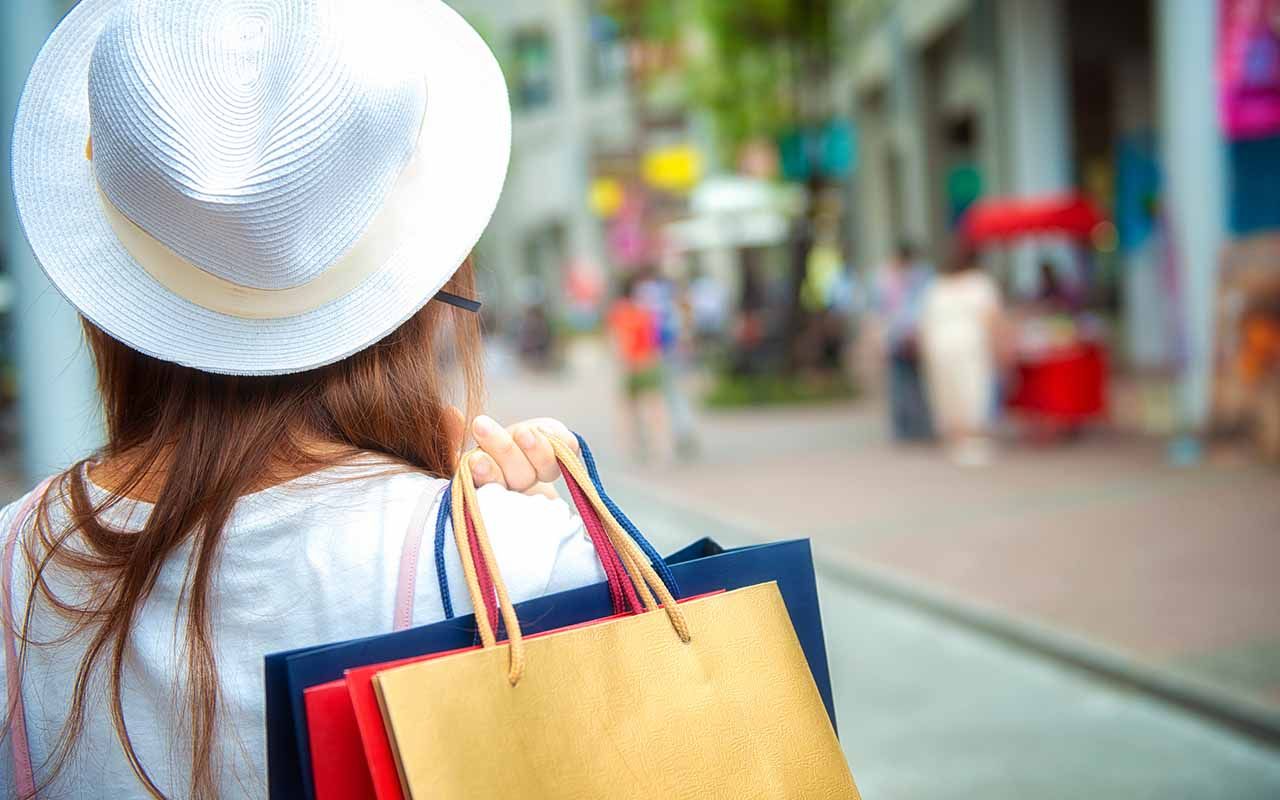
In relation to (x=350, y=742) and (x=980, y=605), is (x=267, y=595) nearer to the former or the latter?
(x=350, y=742)

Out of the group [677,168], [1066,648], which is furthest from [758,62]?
[1066,648]

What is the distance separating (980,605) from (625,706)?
561 cm

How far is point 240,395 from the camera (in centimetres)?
149

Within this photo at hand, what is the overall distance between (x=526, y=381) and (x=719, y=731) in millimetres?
30471

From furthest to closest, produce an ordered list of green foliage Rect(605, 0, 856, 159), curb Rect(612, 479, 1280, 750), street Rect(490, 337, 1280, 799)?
green foliage Rect(605, 0, 856, 159) < curb Rect(612, 479, 1280, 750) < street Rect(490, 337, 1280, 799)

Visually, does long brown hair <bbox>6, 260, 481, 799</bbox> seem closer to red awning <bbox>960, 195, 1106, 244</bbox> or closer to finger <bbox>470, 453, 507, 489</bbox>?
finger <bbox>470, 453, 507, 489</bbox>

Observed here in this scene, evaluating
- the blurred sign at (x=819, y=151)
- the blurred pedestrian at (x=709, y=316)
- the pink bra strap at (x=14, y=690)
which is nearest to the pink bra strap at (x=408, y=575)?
the pink bra strap at (x=14, y=690)

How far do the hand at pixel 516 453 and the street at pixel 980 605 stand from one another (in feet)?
11.0

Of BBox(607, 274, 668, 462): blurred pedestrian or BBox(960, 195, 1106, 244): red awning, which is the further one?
BBox(960, 195, 1106, 244): red awning

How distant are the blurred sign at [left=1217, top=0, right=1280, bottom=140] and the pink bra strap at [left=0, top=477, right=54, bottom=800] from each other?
32.8 ft

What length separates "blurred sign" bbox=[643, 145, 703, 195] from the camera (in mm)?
33594

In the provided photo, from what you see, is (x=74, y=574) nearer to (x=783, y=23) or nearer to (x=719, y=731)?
(x=719, y=731)

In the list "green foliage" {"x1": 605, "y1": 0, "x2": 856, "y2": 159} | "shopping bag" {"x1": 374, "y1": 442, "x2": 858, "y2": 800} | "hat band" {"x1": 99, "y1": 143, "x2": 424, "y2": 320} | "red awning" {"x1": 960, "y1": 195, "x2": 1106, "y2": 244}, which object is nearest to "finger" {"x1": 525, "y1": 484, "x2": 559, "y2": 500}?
"shopping bag" {"x1": 374, "y1": 442, "x2": 858, "y2": 800}

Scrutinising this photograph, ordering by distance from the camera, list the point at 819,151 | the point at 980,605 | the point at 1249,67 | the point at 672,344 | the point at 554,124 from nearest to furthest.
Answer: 1. the point at 980,605
2. the point at 1249,67
3. the point at 672,344
4. the point at 819,151
5. the point at 554,124
